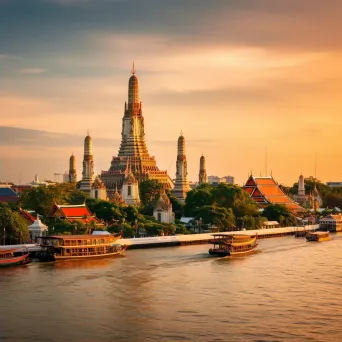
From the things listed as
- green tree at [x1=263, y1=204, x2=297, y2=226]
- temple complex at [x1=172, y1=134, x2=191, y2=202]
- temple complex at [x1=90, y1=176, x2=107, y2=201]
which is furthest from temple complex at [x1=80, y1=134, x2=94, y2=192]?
green tree at [x1=263, y1=204, x2=297, y2=226]

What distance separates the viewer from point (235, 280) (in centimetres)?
4088

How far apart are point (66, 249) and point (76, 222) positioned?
10.9 meters

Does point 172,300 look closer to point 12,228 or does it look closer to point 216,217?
point 12,228

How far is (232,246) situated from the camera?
54.2 m

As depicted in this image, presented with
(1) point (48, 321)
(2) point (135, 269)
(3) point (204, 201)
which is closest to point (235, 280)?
(2) point (135, 269)

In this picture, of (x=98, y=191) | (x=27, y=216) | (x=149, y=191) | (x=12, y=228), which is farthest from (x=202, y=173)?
(x=12, y=228)

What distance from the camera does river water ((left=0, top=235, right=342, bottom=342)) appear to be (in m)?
28.4

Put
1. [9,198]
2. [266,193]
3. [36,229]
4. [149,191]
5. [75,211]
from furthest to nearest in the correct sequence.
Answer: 1. [266,193]
2. [149,191]
3. [9,198]
4. [75,211]
5. [36,229]

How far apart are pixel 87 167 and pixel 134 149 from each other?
23.5 ft

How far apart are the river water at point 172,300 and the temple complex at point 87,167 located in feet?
185

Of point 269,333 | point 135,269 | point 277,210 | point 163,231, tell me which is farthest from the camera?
point 277,210

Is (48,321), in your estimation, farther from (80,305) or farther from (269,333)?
(269,333)

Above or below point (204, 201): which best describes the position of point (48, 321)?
below

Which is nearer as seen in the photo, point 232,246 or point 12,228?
point 12,228
